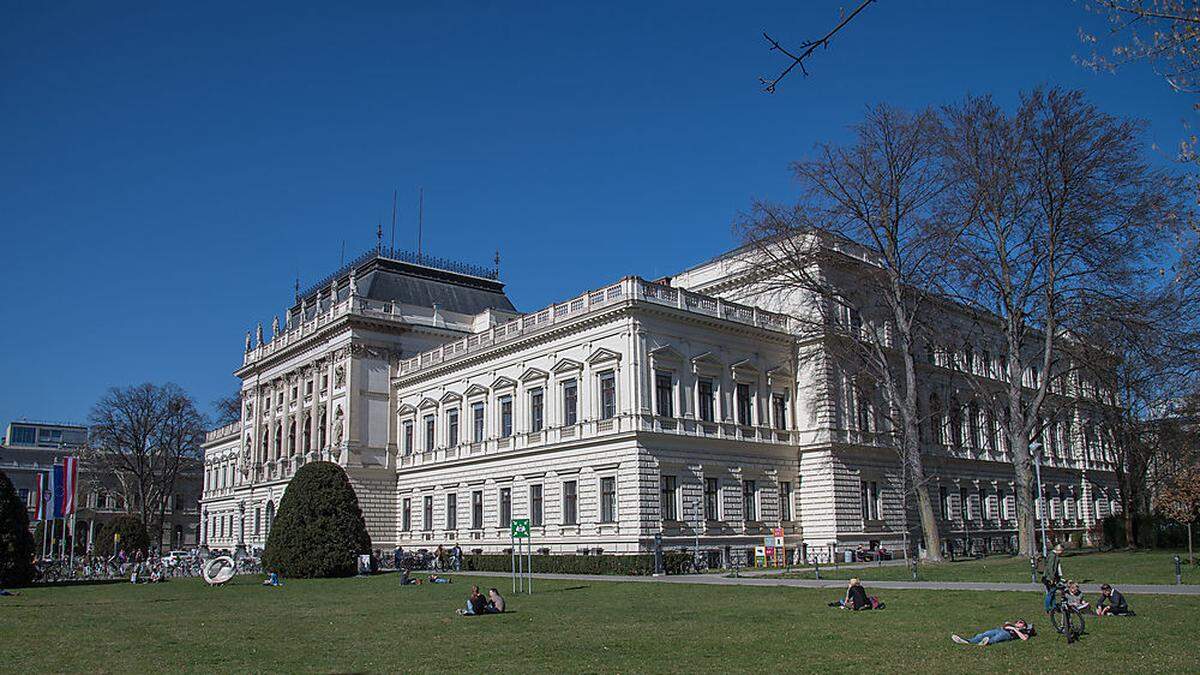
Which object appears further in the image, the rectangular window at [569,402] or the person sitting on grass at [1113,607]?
the rectangular window at [569,402]

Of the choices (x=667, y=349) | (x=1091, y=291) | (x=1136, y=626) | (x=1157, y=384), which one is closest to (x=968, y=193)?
(x=1091, y=291)

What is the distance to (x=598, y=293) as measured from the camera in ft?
147

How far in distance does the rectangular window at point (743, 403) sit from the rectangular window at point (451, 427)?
16646 mm

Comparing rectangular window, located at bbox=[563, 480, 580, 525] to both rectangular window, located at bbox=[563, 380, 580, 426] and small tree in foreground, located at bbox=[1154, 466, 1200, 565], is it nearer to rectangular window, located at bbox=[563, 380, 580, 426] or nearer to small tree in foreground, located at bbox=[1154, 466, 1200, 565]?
rectangular window, located at bbox=[563, 380, 580, 426]

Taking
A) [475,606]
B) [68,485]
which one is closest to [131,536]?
[68,485]

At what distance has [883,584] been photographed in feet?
96.6

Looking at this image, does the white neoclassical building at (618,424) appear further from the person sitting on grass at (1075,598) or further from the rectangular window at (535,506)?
the person sitting on grass at (1075,598)

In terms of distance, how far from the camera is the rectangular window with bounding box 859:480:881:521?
4708 centimetres

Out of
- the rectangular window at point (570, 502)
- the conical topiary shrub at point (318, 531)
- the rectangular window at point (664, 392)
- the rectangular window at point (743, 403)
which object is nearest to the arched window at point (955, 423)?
the rectangular window at point (743, 403)

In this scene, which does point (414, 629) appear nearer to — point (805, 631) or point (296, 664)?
point (296, 664)

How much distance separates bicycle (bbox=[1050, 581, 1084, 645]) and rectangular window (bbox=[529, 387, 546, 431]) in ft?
109

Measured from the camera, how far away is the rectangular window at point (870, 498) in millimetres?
47078

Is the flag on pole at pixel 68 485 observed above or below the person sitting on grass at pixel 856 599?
above

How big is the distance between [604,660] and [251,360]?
63.0 metres
